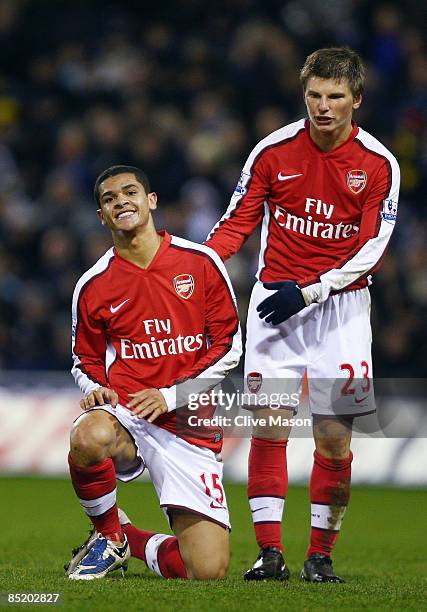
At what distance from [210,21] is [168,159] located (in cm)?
224

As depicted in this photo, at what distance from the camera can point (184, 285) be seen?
5469mm

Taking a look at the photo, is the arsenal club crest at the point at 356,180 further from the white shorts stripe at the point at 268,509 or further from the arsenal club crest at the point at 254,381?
the white shorts stripe at the point at 268,509

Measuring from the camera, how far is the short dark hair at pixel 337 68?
5.39m

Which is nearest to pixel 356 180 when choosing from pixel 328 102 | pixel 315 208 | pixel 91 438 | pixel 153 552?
pixel 315 208

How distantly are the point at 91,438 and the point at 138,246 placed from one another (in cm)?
89

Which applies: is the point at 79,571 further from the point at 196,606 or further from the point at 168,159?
the point at 168,159

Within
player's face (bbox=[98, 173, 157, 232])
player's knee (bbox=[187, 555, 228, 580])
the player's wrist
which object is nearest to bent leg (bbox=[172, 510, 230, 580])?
player's knee (bbox=[187, 555, 228, 580])

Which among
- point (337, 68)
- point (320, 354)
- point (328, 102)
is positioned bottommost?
point (320, 354)

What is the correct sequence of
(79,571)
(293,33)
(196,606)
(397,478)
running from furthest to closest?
(293,33), (397,478), (79,571), (196,606)

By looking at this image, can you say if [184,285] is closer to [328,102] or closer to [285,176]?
[285,176]

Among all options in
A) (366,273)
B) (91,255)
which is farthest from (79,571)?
(91,255)

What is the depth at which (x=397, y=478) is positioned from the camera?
9469mm

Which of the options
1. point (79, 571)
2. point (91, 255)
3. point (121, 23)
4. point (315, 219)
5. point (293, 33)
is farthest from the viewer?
point (121, 23)

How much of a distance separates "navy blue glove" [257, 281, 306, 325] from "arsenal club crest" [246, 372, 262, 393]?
0.30 m
